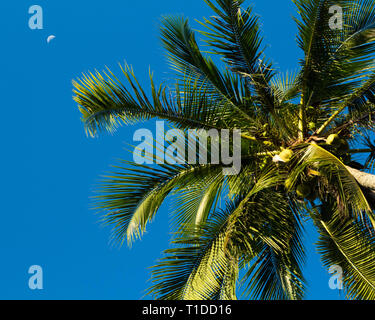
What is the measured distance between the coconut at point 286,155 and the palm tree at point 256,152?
0.07 feet

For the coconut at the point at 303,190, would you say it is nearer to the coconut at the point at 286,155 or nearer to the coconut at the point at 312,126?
the coconut at the point at 286,155

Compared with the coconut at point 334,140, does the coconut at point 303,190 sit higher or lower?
lower

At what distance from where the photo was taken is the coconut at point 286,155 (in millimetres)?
6617

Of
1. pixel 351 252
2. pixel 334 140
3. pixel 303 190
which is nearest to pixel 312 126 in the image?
pixel 334 140

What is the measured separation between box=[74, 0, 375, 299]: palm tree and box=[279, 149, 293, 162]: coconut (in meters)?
0.02

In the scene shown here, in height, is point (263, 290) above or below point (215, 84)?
below

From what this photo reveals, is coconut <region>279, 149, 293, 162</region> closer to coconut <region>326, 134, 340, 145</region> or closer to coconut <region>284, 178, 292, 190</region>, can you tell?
coconut <region>284, 178, 292, 190</region>

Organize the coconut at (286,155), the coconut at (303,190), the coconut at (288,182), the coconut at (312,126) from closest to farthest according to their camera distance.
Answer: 1. the coconut at (288,182)
2. the coconut at (286,155)
3. the coconut at (303,190)
4. the coconut at (312,126)

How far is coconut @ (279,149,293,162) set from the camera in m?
6.62

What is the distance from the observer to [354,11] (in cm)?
719

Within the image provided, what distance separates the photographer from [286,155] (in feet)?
21.9

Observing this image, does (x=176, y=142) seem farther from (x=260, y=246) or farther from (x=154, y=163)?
(x=260, y=246)
